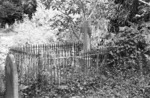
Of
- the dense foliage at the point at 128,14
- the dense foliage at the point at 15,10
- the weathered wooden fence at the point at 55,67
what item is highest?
the dense foliage at the point at 15,10

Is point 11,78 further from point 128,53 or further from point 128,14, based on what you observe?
point 128,14

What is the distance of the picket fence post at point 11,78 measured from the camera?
384 cm

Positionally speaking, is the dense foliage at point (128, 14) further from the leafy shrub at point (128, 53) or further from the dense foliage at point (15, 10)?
the dense foliage at point (15, 10)

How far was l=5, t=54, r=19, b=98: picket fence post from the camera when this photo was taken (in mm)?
3838

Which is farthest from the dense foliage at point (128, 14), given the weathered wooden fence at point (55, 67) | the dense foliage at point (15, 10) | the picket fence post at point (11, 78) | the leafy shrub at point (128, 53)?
the dense foliage at point (15, 10)

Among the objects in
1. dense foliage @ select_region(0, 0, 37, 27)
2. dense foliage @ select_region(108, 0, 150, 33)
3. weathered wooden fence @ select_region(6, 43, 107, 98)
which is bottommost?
weathered wooden fence @ select_region(6, 43, 107, 98)

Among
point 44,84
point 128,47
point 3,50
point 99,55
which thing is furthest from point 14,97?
point 3,50

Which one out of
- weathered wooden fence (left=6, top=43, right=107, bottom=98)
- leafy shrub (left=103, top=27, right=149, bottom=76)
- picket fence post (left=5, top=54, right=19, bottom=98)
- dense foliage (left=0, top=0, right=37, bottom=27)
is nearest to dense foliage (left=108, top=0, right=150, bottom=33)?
leafy shrub (left=103, top=27, right=149, bottom=76)

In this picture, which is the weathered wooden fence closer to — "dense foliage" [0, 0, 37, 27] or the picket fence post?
the picket fence post

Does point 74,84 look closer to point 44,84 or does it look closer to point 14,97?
point 44,84

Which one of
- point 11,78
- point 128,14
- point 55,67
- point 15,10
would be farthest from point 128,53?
point 15,10

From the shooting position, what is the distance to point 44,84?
5.59 m

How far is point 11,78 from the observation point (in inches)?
153

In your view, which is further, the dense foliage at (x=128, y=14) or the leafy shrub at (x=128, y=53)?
the dense foliage at (x=128, y=14)
